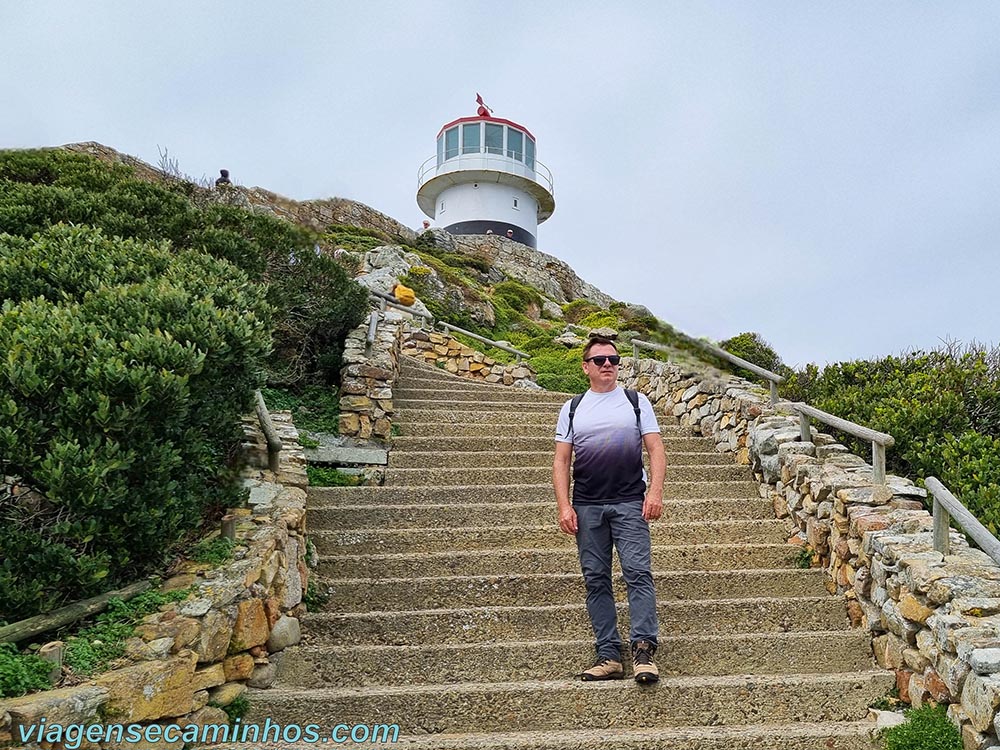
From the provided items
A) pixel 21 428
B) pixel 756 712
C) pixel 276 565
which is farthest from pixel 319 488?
pixel 756 712

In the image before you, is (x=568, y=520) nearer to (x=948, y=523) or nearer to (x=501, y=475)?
(x=948, y=523)

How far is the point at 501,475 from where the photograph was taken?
20.0ft

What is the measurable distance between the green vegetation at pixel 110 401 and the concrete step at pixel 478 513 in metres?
1.01

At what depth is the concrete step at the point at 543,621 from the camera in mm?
3912

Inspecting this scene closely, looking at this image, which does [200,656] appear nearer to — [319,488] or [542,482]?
[319,488]

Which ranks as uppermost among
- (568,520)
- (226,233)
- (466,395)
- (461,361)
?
(226,233)

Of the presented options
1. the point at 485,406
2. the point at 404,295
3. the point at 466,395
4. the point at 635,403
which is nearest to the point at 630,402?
the point at 635,403

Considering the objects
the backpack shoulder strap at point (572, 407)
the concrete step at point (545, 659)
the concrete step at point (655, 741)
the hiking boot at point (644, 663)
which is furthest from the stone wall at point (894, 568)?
the backpack shoulder strap at point (572, 407)

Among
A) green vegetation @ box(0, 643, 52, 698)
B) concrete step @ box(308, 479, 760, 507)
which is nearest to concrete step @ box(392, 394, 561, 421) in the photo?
concrete step @ box(308, 479, 760, 507)

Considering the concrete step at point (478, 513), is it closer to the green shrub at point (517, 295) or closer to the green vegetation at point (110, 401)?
the green vegetation at point (110, 401)

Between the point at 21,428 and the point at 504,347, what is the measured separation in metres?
11.6

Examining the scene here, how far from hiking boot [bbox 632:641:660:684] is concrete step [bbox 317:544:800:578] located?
1.27m

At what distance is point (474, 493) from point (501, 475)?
490mm

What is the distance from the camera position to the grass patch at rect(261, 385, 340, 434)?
6.97 m
